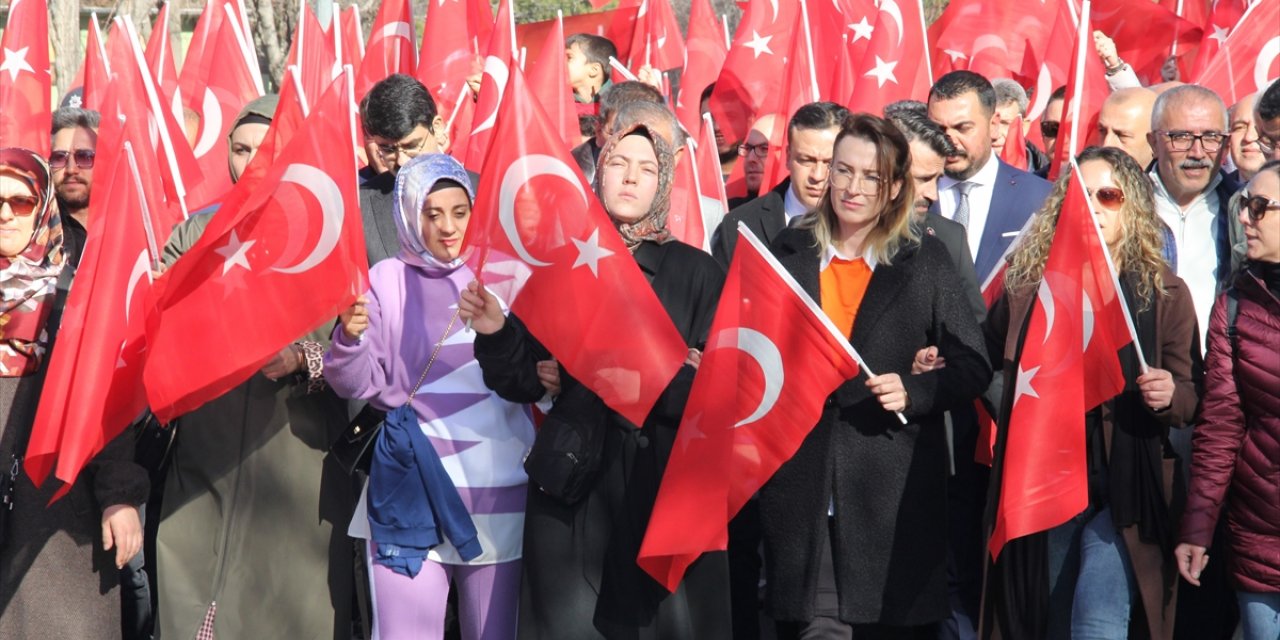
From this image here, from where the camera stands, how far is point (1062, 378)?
4.92 meters

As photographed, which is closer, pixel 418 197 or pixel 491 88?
pixel 418 197

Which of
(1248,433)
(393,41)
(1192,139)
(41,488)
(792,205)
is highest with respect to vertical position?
(393,41)

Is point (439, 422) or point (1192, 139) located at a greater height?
point (1192, 139)

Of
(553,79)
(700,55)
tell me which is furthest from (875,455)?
(700,55)

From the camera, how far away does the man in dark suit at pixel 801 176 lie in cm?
641

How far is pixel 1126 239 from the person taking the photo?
521 centimetres

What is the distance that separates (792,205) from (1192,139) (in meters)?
1.54

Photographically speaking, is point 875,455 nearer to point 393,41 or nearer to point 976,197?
point 976,197

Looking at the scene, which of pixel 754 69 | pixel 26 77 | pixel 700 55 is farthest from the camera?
pixel 700 55

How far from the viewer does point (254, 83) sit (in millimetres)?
9375

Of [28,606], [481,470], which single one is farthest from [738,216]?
[28,606]

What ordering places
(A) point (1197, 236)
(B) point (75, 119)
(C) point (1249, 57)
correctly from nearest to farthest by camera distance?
(A) point (1197, 236) → (B) point (75, 119) → (C) point (1249, 57)

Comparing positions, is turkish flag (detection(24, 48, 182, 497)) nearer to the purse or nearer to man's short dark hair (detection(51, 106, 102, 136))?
the purse

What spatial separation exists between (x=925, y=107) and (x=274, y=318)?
3.26 meters
